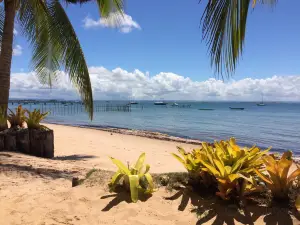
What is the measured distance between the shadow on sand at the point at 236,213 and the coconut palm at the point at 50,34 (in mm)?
5146

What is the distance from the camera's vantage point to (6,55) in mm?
6785

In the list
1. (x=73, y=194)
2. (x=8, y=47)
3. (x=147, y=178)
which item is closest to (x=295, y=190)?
(x=147, y=178)

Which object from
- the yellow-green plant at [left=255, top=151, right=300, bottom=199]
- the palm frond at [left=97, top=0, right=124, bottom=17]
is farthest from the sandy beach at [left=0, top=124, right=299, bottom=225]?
the palm frond at [left=97, top=0, right=124, bottom=17]

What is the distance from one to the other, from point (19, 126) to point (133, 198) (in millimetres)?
4982

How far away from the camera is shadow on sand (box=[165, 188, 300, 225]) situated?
2.71 meters

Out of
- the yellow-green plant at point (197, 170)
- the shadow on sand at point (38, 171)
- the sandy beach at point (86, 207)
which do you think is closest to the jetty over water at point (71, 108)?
the shadow on sand at point (38, 171)

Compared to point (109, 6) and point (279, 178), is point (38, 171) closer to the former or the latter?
point (279, 178)

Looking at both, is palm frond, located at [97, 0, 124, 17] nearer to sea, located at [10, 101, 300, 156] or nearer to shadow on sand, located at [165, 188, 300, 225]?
shadow on sand, located at [165, 188, 300, 225]

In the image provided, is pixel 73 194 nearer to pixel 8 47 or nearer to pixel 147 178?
pixel 147 178

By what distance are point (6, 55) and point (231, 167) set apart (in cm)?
624

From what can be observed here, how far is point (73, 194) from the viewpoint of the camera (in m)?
3.52

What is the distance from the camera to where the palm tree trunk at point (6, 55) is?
6.74 metres

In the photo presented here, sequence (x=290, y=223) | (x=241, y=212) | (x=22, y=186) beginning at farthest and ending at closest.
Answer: (x=22, y=186), (x=241, y=212), (x=290, y=223)

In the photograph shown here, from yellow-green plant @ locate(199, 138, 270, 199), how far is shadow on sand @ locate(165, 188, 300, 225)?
0.45ft
